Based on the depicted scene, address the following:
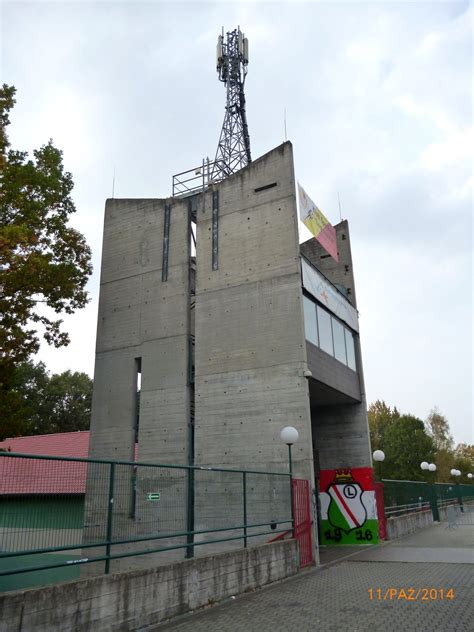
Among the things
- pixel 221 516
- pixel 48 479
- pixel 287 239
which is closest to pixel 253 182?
pixel 287 239

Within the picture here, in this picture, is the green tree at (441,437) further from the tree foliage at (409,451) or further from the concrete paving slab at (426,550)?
the concrete paving slab at (426,550)

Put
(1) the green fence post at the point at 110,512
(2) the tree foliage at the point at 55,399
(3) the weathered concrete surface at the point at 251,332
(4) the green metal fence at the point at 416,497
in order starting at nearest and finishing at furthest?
1. (1) the green fence post at the point at 110,512
2. (3) the weathered concrete surface at the point at 251,332
3. (4) the green metal fence at the point at 416,497
4. (2) the tree foliage at the point at 55,399

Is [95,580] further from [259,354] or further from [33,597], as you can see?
[259,354]

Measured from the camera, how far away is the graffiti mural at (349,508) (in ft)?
63.4

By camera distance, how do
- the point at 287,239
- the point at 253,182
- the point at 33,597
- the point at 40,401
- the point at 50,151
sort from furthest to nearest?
the point at 40,401 → the point at 253,182 → the point at 287,239 → the point at 50,151 → the point at 33,597

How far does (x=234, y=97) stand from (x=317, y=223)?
52.3ft

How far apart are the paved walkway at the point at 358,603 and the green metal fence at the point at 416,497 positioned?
1040 centimetres

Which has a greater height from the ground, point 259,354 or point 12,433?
point 259,354

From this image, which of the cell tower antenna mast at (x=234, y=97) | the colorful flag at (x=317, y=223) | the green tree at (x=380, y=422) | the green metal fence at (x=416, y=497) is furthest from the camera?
the green tree at (x=380, y=422)

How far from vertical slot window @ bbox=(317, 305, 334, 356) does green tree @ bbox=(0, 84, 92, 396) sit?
8492mm

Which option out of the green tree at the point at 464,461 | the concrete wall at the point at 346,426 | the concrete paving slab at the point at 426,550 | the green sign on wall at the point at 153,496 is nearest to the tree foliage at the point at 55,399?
the concrete wall at the point at 346,426

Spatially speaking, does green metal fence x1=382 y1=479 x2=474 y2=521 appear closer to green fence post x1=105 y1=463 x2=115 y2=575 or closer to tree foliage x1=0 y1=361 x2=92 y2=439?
green fence post x1=105 y1=463 x2=115 y2=575

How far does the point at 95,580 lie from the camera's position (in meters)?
7.12

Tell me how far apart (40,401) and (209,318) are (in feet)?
123
